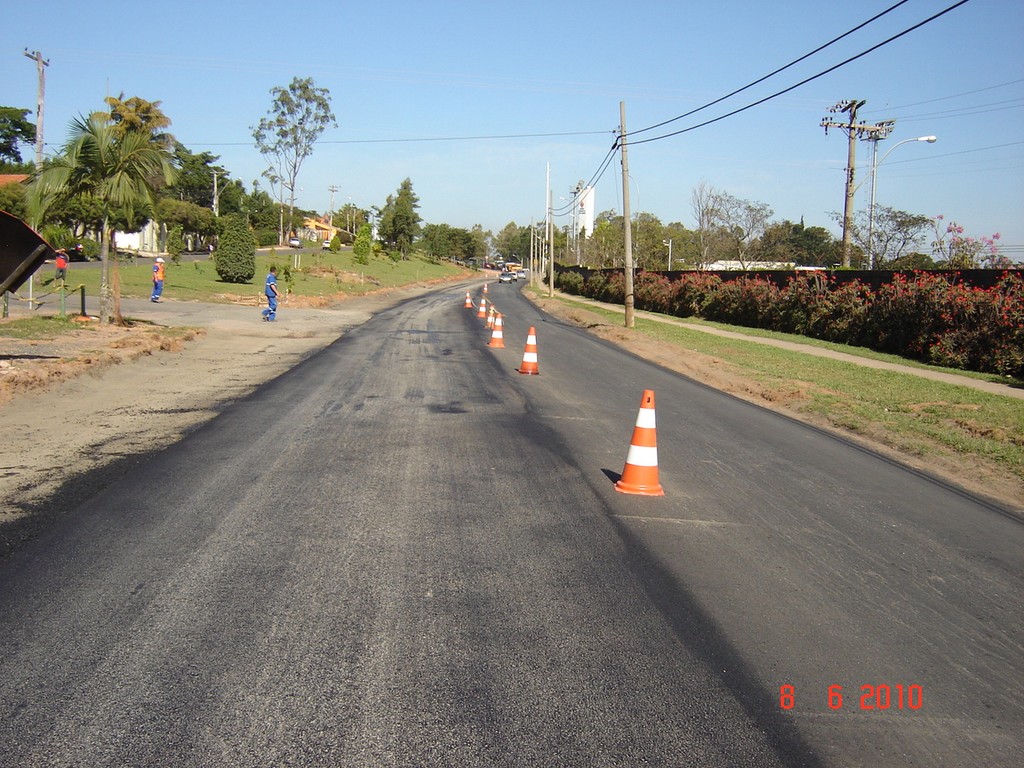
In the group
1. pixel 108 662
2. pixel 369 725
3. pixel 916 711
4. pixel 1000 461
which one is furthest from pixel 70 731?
pixel 1000 461

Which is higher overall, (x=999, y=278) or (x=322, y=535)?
(x=999, y=278)

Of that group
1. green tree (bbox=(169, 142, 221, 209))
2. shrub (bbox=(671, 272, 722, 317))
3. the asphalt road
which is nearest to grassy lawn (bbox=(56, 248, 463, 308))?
shrub (bbox=(671, 272, 722, 317))

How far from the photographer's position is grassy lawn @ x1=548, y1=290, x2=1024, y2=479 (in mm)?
10398

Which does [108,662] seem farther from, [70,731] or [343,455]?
[343,455]

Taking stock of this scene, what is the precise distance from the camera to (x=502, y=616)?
14.0 feet

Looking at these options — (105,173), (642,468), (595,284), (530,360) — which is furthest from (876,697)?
(595,284)

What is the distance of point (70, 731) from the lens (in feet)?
10.1

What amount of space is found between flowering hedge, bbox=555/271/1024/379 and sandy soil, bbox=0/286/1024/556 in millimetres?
5438

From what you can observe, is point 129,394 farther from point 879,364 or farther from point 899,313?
point 899,313

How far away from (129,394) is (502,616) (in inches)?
349

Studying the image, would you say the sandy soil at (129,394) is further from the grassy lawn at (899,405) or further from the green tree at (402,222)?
the green tree at (402,222)

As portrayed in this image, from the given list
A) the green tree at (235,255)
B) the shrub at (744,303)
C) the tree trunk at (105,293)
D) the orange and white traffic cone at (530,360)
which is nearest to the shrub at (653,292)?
the shrub at (744,303)

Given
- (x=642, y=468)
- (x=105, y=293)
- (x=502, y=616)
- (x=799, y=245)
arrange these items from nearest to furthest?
(x=502, y=616) → (x=642, y=468) → (x=105, y=293) → (x=799, y=245)

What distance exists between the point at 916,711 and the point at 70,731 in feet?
11.2
